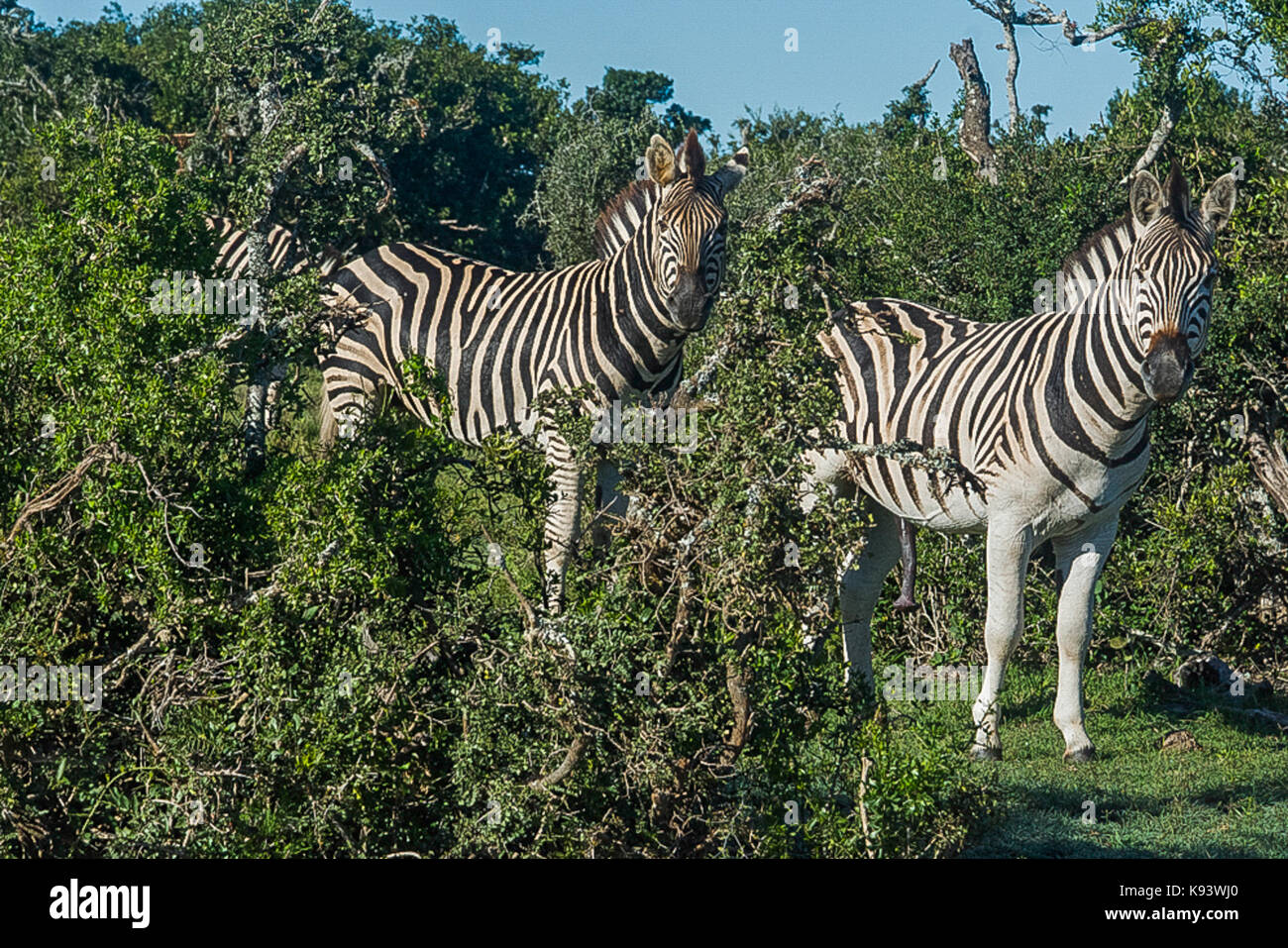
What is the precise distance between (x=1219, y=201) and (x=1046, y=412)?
4.78 ft

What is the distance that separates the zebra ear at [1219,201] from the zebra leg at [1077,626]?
1790 mm

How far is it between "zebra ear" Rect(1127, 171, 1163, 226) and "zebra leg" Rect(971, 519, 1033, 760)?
71.5 inches

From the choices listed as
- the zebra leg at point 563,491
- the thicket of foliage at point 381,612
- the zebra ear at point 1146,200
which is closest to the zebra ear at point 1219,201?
the zebra ear at point 1146,200

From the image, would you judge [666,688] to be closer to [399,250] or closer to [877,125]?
[399,250]

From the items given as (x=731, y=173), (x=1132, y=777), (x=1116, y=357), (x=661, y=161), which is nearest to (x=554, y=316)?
(x=661, y=161)

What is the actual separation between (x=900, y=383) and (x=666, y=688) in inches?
157

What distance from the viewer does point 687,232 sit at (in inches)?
348

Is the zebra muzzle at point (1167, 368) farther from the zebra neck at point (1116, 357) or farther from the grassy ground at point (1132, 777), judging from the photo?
the grassy ground at point (1132, 777)

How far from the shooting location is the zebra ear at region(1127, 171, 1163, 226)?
8.30 meters

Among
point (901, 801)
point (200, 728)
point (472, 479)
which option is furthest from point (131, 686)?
point (901, 801)

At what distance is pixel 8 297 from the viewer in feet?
22.6

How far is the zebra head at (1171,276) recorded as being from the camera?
26.1 ft

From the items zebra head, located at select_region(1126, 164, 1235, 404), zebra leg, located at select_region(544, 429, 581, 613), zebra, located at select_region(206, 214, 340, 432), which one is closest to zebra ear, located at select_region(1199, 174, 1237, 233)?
zebra head, located at select_region(1126, 164, 1235, 404)
